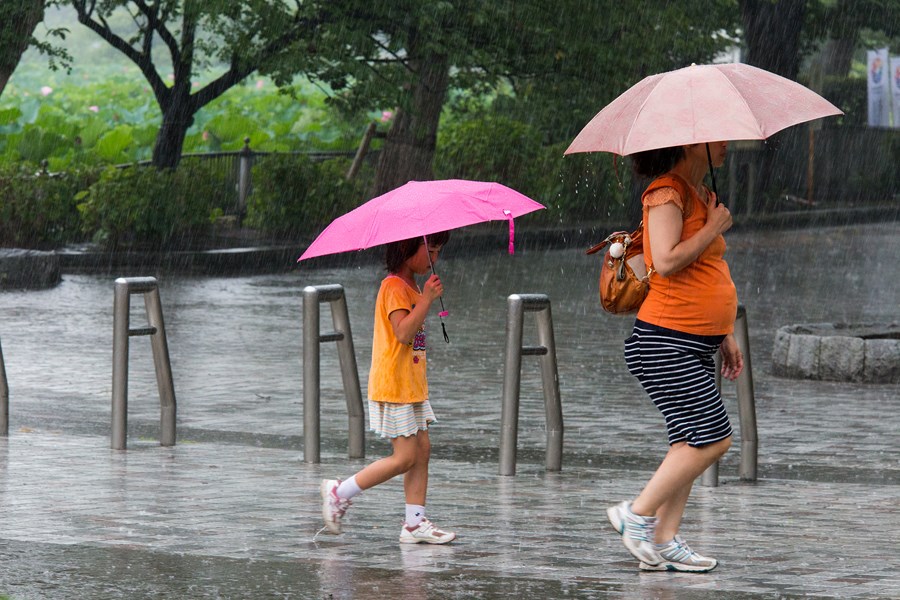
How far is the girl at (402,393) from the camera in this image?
622 cm

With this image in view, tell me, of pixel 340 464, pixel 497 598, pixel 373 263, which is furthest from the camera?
pixel 373 263

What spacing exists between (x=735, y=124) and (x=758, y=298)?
13.2 m

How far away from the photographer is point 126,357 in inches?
358

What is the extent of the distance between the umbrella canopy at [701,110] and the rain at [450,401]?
1.50 meters

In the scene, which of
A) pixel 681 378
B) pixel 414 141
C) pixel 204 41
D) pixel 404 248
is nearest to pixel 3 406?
pixel 404 248

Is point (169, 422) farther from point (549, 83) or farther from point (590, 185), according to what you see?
point (590, 185)

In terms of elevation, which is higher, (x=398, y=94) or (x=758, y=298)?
(x=398, y=94)

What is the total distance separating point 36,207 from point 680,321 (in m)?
18.7

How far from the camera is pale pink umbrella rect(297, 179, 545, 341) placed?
6.00 metres

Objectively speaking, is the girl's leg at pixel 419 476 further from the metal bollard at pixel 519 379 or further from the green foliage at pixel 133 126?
the green foliage at pixel 133 126

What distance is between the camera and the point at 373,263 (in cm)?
2353

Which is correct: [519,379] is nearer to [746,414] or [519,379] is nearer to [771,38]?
[746,414]

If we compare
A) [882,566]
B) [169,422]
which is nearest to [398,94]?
[169,422]

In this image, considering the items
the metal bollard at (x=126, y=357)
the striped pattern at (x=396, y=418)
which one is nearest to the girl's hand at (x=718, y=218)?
the striped pattern at (x=396, y=418)
